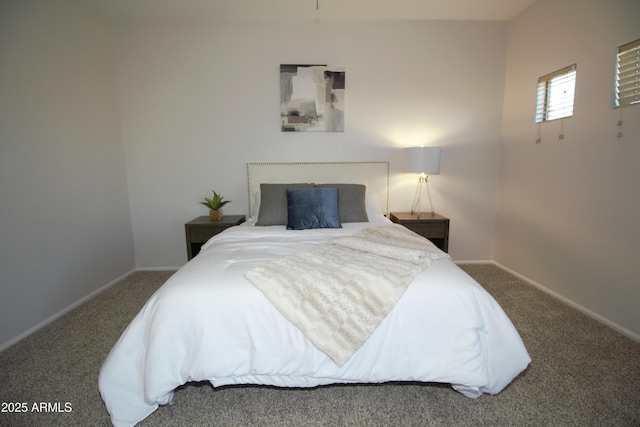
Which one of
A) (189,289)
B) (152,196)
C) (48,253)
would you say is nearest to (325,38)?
(152,196)

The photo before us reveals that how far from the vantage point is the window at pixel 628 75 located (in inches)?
75.9

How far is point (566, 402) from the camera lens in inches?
55.7

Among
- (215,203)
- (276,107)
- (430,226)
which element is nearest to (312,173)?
(276,107)

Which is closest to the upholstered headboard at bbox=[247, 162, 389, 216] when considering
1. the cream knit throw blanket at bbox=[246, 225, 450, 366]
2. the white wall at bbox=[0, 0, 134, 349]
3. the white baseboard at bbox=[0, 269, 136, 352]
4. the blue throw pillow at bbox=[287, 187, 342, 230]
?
the blue throw pillow at bbox=[287, 187, 342, 230]

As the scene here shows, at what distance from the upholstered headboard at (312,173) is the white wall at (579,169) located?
4.82 ft

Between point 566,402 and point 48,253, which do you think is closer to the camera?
point 566,402

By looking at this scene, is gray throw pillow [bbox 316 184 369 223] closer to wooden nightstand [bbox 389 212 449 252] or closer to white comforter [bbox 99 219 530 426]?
wooden nightstand [bbox 389 212 449 252]

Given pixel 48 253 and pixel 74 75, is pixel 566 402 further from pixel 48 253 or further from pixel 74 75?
pixel 74 75

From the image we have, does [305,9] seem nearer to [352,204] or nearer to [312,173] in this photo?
[312,173]

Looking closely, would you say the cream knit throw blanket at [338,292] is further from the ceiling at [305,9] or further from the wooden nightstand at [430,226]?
the ceiling at [305,9]

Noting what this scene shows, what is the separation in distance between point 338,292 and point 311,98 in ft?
7.99

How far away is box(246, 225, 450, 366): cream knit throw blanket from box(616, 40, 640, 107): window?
1854 millimetres

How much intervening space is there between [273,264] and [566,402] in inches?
63.0

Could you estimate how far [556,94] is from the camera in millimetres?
2578
